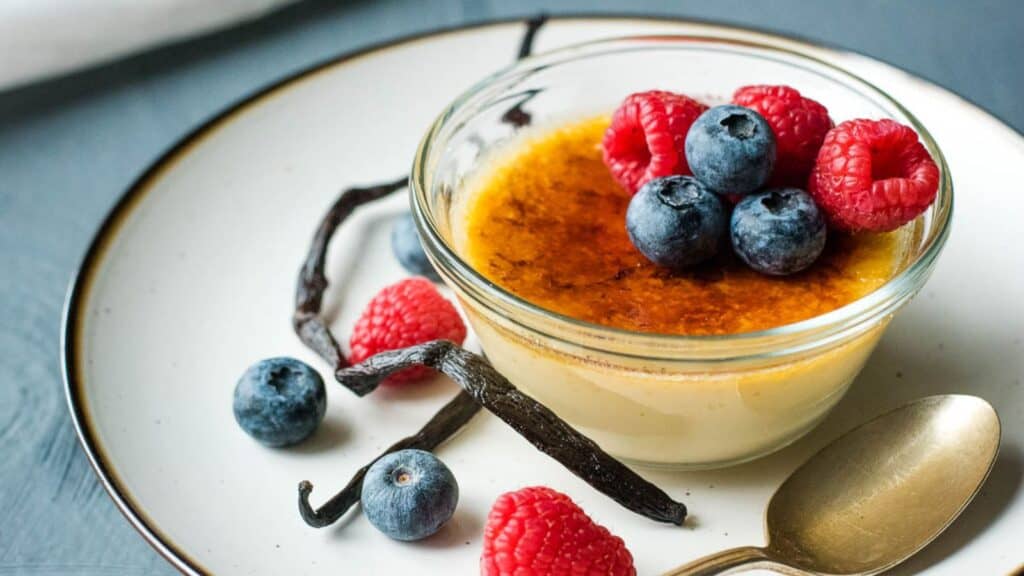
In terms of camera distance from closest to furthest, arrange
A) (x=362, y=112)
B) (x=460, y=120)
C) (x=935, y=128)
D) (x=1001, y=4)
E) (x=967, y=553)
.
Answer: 1. (x=967, y=553)
2. (x=460, y=120)
3. (x=935, y=128)
4. (x=362, y=112)
5. (x=1001, y=4)

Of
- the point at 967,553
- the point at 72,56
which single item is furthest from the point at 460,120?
the point at 72,56

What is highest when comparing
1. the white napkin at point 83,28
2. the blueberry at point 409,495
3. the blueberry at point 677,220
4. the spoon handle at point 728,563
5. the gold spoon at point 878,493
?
the blueberry at point 677,220

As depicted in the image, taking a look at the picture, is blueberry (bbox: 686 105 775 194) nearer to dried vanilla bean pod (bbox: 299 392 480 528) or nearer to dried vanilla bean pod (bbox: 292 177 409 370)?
dried vanilla bean pod (bbox: 299 392 480 528)

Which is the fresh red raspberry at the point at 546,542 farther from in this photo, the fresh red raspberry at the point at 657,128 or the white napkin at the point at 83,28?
the white napkin at the point at 83,28

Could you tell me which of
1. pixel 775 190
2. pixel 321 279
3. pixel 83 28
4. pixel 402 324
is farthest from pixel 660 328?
pixel 83 28

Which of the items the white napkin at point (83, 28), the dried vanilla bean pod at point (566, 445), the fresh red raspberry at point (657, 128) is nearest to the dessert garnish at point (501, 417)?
the dried vanilla bean pod at point (566, 445)

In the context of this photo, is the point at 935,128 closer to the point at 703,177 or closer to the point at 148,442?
the point at 703,177

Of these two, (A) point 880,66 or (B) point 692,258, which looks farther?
(A) point 880,66

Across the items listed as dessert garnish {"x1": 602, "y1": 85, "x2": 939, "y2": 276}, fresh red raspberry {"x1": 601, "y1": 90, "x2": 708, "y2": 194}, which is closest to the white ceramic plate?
dessert garnish {"x1": 602, "y1": 85, "x2": 939, "y2": 276}
